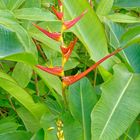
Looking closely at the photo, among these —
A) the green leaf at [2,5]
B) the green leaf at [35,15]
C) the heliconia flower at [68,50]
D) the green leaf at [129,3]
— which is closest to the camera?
the heliconia flower at [68,50]

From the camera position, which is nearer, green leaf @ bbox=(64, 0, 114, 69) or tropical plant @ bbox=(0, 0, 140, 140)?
tropical plant @ bbox=(0, 0, 140, 140)

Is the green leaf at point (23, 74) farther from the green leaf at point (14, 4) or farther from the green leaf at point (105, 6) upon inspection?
the green leaf at point (105, 6)

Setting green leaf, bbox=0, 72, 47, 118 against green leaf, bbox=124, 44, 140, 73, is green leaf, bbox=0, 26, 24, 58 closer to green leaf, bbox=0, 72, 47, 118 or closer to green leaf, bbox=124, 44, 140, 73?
green leaf, bbox=0, 72, 47, 118

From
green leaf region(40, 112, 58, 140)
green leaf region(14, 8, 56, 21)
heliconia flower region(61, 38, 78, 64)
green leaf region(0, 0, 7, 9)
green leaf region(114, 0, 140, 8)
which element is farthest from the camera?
green leaf region(114, 0, 140, 8)

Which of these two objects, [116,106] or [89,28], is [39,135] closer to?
[116,106]

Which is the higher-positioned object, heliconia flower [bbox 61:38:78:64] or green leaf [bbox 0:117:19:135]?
heliconia flower [bbox 61:38:78:64]

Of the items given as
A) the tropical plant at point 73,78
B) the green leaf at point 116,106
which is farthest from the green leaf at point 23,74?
the green leaf at point 116,106

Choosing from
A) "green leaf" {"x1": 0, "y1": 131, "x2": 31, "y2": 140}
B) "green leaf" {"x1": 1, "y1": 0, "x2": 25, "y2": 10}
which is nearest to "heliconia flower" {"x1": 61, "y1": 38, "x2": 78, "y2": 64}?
"green leaf" {"x1": 0, "y1": 131, "x2": 31, "y2": 140}
